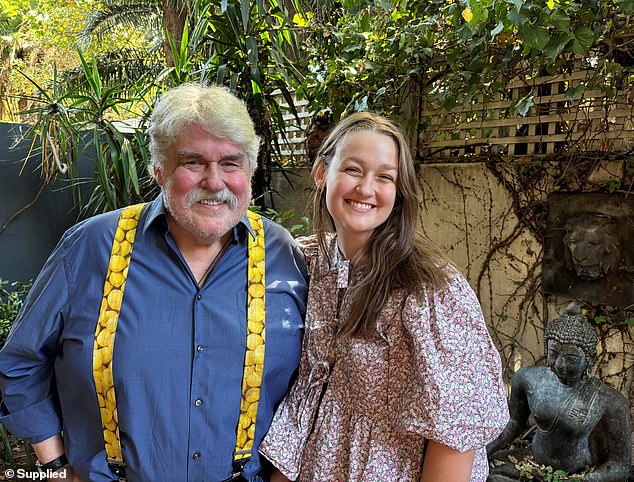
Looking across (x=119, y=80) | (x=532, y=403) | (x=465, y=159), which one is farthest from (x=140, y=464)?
(x=119, y=80)

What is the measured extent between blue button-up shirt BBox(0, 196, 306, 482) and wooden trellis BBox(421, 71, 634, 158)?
5.65 feet

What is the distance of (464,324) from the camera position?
1.18 meters

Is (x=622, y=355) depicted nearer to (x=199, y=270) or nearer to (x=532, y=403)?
(x=532, y=403)

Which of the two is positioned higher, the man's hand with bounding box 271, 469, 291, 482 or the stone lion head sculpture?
the stone lion head sculpture

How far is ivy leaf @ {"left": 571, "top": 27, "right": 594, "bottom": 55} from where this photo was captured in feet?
6.83

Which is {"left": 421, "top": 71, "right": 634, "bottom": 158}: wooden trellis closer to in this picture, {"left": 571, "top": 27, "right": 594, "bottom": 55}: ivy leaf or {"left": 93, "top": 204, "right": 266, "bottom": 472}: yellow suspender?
{"left": 571, "top": 27, "right": 594, "bottom": 55}: ivy leaf

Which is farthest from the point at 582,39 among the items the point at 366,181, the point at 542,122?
the point at 366,181

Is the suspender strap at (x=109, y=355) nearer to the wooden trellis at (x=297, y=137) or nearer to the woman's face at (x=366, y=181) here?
the woman's face at (x=366, y=181)

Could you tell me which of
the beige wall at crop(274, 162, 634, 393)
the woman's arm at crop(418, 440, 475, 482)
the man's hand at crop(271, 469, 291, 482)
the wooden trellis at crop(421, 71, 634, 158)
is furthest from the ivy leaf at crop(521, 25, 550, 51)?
the man's hand at crop(271, 469, 291, 482)

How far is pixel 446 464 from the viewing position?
1.19 meters

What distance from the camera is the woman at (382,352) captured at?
1164 mm

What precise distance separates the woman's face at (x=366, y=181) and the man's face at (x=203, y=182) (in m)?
0.26

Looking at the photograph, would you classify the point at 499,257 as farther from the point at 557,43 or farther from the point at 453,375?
the point at 453,375

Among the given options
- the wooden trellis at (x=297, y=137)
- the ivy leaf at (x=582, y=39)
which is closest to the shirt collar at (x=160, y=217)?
the ivy leaf at (x=582, y=39)
